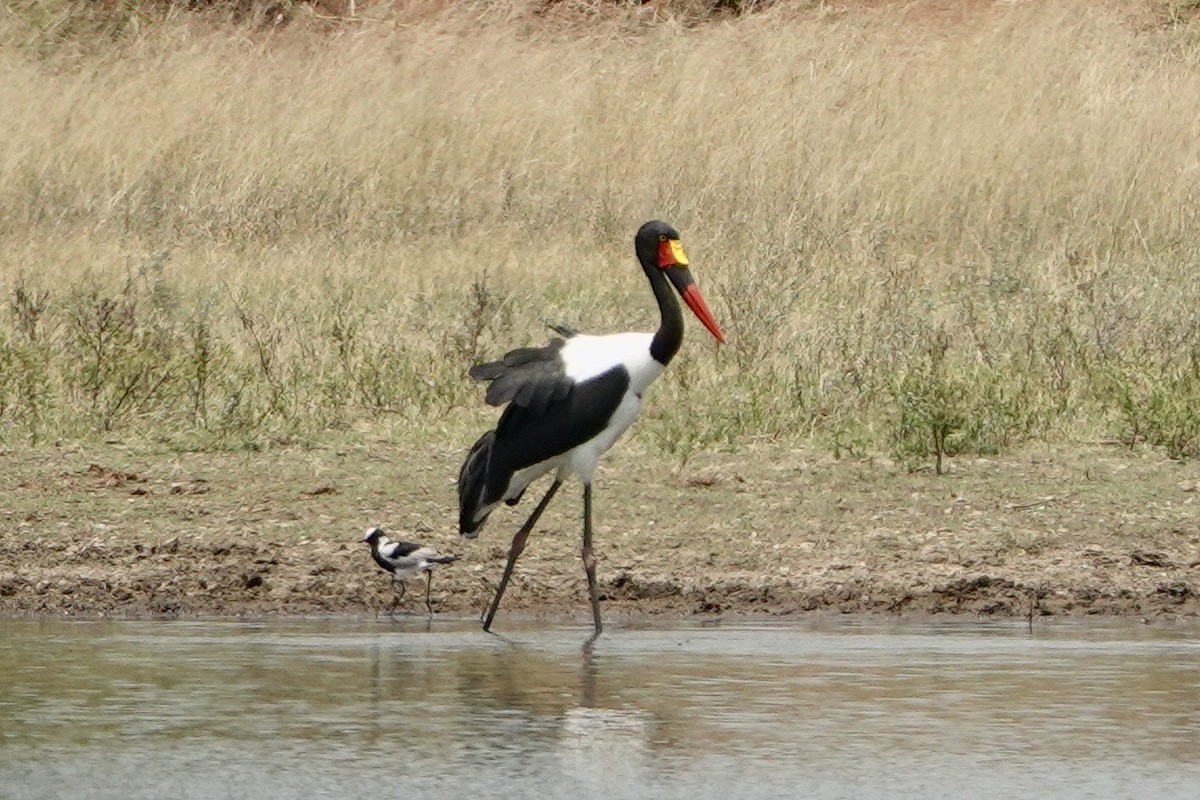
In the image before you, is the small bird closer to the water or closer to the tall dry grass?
the water

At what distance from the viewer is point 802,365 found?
30.6ft

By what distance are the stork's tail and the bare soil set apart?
0.36 metres

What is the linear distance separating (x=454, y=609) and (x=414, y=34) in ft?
35.0

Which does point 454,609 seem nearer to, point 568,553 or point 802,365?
point 568,553

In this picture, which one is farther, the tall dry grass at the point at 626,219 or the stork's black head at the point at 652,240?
the tall dry grass at the point at 626,219

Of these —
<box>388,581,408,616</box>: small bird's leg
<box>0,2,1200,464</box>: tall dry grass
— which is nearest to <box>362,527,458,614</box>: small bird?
<box>388,581,408,616</box>: small bird's leg

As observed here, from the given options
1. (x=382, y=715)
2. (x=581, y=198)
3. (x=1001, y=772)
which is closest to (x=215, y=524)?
(x=382, y=715)

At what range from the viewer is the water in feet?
14.9

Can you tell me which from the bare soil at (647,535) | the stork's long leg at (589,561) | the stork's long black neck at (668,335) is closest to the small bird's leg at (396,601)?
the bare soil at (647,535)

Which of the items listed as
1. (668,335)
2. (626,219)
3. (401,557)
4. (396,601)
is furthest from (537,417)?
(626,219)

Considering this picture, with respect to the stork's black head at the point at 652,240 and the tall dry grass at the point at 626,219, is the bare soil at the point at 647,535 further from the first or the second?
the stork's black head at the point at 652,240

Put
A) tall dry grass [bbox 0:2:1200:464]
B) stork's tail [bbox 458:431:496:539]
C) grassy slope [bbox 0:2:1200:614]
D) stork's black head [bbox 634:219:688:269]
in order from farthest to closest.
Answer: tall dry grass [bbox 0:2:1200:464] → grassy slope [bbox 0:2:1200:614] → stork's black head [bbox 634:219:688:269] → stork's tail [bbox 458:431:496:539]

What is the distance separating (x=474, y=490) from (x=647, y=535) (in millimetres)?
947

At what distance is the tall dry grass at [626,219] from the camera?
894 cm
